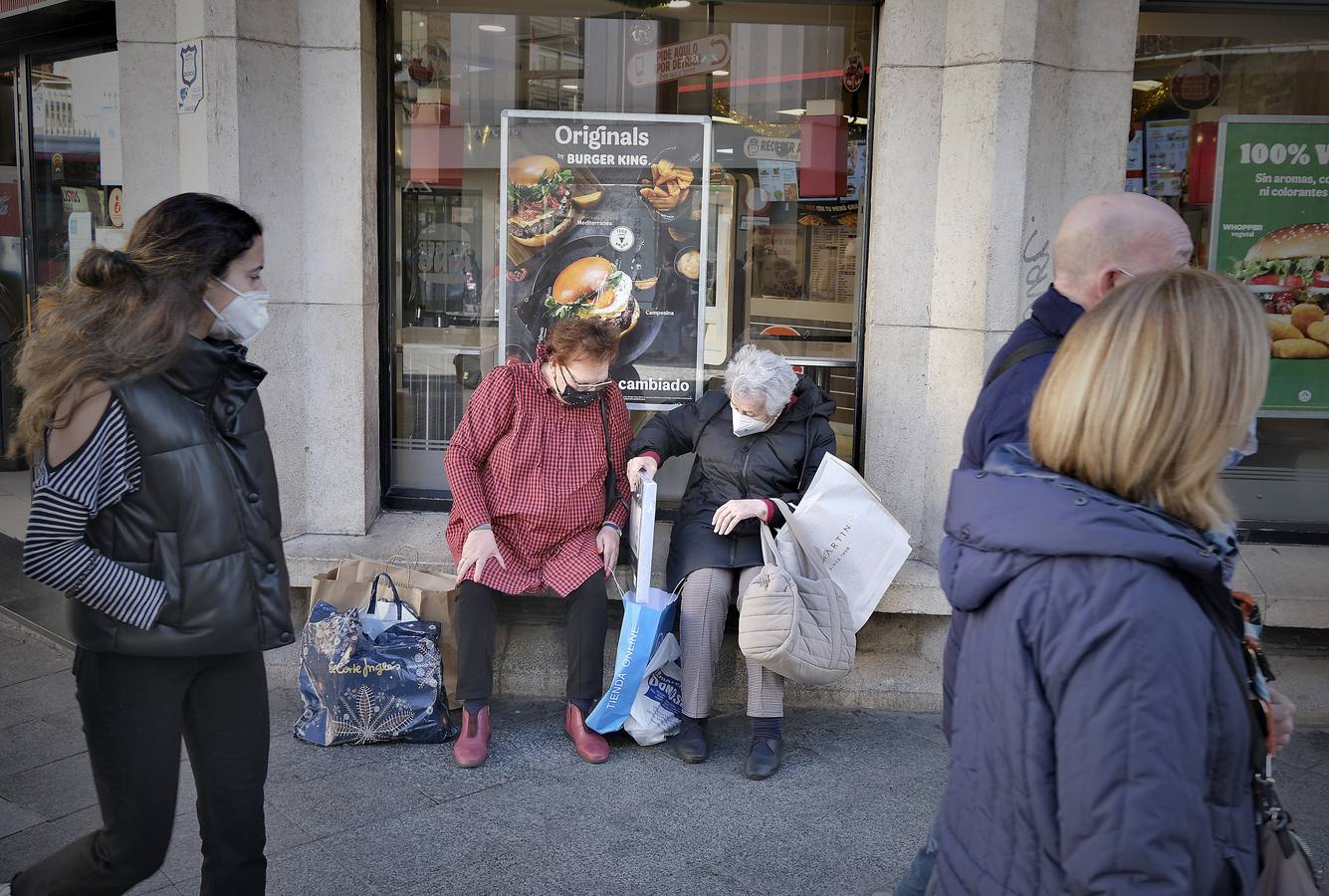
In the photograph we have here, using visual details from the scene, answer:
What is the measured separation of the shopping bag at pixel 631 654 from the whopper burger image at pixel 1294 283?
123 inches

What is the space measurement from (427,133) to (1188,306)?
431 cm

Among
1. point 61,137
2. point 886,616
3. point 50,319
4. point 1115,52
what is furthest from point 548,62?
point 61,137

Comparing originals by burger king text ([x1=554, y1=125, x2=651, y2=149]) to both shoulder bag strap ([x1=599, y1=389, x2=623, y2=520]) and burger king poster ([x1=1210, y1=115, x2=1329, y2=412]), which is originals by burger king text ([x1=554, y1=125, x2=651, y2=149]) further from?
burger king poster ([x1=1210, y1=115, x2=1329, y2=412])

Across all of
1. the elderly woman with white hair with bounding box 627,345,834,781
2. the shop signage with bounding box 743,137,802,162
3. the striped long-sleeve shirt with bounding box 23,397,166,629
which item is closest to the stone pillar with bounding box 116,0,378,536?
the elderly woman with white hair with bounding box 627,345,834,781

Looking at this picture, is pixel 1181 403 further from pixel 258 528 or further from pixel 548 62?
pixel 548 62

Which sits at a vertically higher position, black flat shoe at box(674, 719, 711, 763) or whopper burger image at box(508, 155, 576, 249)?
whopper burger image at box(508, 155, 576, 249)

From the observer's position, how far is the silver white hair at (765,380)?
14.9 feet

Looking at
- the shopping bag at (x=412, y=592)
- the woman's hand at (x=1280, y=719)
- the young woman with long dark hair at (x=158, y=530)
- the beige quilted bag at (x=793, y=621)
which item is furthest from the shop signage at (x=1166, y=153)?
the young woman with long dark hair at (x=158, y=530)

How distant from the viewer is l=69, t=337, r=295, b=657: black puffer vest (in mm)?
2492

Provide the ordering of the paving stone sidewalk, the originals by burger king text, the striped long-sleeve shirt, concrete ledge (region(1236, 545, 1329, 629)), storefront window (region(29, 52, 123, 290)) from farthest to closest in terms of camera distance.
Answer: storefront window (region(29, 52, 123, 290))
the originals by burger king text
concrete ledge (region(1236, 545, 1329, 629))
the paving stone sidewalk
the striped long-sleeve shirt

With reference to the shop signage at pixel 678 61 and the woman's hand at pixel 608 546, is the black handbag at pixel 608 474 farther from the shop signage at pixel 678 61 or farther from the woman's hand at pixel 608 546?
the shop signage at pixel 678 61

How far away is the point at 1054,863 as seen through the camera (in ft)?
5.40

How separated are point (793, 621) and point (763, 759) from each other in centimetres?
58

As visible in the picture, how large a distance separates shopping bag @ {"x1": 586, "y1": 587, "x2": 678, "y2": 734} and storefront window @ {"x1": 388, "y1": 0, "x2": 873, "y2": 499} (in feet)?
4.24
